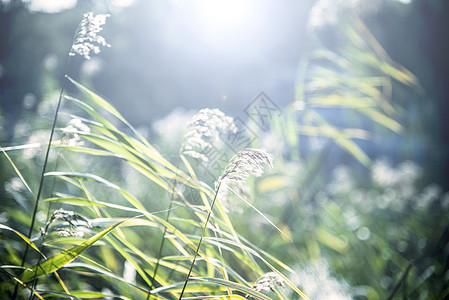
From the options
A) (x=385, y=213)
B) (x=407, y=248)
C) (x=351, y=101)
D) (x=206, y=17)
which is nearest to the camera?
(x=351, y=101)

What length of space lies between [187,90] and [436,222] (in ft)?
8.97

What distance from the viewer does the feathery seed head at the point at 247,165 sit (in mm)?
469

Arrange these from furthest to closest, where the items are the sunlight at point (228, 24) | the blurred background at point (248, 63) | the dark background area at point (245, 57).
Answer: the dark background area at point (245, 57)
the sunlight at point (228, 24)
the blurred background at point (248, 63)

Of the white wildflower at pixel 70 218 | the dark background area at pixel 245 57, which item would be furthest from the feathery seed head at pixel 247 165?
the dark background area at pixel 245 57

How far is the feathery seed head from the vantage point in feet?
1.54

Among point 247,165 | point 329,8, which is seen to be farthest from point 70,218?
point 329,8

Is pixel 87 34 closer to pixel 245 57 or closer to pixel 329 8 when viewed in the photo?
pixel 329 8

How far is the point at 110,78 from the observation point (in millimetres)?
3977

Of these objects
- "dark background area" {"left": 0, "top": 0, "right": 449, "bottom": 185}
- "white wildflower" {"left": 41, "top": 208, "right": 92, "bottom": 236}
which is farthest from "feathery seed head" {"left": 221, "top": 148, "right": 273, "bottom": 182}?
"dark background area" {"left": 0, "top": 0, "right": 449, "bottom": 185}

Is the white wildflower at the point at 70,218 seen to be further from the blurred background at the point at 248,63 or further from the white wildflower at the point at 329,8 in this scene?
the blurred background at the point at 248,63

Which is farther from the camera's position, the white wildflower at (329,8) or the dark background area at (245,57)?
the dark background area at (245,57)

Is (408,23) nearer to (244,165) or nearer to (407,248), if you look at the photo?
(407,248)

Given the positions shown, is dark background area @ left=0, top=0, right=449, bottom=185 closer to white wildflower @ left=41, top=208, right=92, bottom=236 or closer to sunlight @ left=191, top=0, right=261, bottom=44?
sunlight @ left=191, top=0, right=261, bottom=44

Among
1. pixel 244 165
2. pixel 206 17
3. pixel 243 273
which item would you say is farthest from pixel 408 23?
pixel 244 165
